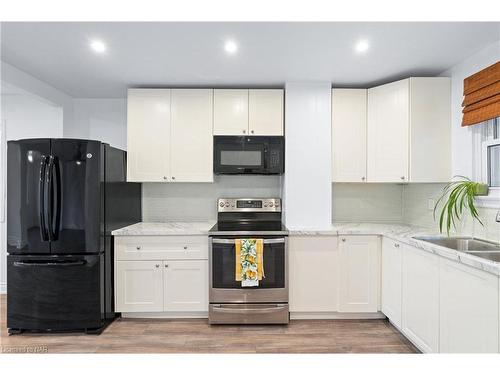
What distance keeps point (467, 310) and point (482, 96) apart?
1573 mm

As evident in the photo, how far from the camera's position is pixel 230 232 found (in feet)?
9.11

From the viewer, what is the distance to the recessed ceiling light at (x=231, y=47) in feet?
7.32

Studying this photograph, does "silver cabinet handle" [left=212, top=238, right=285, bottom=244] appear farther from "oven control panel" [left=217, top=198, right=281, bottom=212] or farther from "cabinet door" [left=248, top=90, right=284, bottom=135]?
"cabinet door" [left=248, top=90, right=284, bottom=135]

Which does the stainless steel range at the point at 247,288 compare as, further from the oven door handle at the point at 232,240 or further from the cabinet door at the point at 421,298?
the cabinet door at the point at 421,298

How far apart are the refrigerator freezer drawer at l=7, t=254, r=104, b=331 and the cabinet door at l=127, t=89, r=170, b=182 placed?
0.97 metres

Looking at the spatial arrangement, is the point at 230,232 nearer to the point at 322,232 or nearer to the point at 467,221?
the point at 322,232

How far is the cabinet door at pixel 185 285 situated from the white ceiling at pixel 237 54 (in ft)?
5.76

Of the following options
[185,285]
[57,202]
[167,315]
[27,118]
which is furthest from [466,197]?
[27,118]

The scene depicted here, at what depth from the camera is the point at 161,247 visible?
2.85 meters

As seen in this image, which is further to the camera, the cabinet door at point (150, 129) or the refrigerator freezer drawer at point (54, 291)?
the cabinet door at point (150, 129)

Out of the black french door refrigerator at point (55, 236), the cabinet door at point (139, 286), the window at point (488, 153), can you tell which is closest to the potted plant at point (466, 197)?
the window at point (488, 153)

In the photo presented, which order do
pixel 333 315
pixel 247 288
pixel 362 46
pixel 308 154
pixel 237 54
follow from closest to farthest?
1. pixel 362 46
2. pixel 237 54
3. pixel 247 288
4. pixel 333 315
5. pixel 308 154

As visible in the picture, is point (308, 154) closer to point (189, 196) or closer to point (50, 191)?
point (189, 196)

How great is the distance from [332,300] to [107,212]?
2174mm
